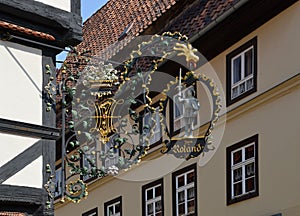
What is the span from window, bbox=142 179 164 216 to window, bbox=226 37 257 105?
338 cm

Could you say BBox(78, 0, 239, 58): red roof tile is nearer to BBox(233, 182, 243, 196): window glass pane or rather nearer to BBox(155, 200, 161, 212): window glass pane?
BBox(233, 182, 243, 196): window glass pane

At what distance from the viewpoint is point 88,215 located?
965 inches

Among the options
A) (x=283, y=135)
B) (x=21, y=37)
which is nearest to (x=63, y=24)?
(x=21, y=37)

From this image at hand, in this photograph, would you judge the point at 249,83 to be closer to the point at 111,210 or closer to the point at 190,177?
the point at 190,177

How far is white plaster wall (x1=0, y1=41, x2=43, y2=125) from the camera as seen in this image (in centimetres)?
970

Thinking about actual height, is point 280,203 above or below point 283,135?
below

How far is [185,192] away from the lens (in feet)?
64.3

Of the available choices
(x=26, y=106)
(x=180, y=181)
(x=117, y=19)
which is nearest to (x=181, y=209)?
(x=180, y=181)

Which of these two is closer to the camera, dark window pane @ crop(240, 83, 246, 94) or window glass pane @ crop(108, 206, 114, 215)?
dark window pane @ crop(240, 83, 246, 94)

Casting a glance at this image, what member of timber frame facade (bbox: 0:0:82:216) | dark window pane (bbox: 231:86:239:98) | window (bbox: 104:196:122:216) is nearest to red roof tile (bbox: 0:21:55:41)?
timber frame facade (bbox: 0:0:82:216)

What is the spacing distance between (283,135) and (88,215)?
9.64 metres

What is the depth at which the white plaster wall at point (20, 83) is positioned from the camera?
970 cm

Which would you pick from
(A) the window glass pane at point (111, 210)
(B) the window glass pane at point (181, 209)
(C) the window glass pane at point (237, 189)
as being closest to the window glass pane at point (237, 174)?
(C) the window glass pane at point (237, 189)

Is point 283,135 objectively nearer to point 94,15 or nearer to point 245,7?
point 245,7
